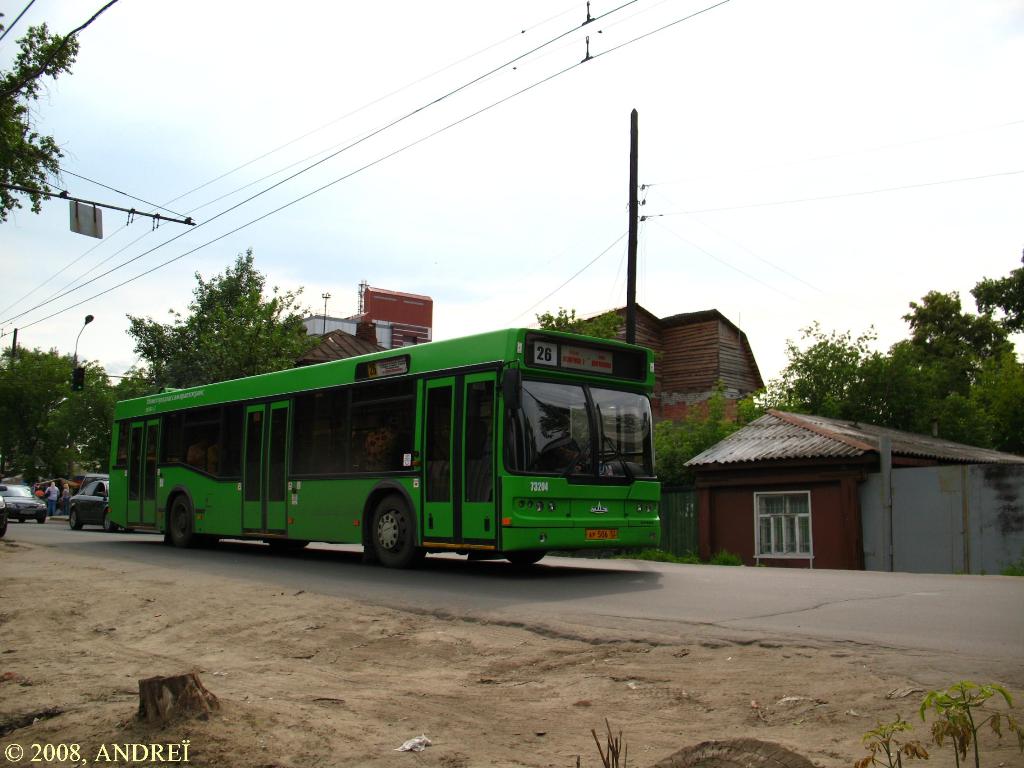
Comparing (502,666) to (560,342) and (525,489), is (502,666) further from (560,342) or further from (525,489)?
(560,342)

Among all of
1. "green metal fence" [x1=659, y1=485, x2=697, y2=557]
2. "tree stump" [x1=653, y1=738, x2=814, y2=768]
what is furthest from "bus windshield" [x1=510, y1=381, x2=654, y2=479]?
"green metal fence" [x1=659, y1=485, x2=697, y2=557]

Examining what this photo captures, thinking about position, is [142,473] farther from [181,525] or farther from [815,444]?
[815,444]

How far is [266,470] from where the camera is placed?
1603cm

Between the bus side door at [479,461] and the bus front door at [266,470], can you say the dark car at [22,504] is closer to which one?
the bus front door at [266,470]

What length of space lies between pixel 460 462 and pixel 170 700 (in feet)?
23.5

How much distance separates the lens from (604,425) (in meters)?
12.1

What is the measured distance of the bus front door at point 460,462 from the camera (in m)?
11.6

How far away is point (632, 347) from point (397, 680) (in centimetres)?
708

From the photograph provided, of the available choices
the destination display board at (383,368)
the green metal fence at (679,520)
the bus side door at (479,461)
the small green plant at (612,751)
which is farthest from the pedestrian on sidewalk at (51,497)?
the small green plant at (612,751)

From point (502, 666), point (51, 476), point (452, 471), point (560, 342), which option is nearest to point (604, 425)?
point (560, 342)

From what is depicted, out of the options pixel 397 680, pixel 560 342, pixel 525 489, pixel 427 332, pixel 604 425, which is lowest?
pixel 397 680

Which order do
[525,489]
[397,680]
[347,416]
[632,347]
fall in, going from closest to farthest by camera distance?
[397,680] < [525,489] < [632,347] < [347,416]

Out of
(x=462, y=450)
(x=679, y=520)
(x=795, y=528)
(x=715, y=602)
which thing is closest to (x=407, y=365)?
(x=462, y=450)

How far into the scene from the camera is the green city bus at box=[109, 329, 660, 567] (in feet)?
37.6
